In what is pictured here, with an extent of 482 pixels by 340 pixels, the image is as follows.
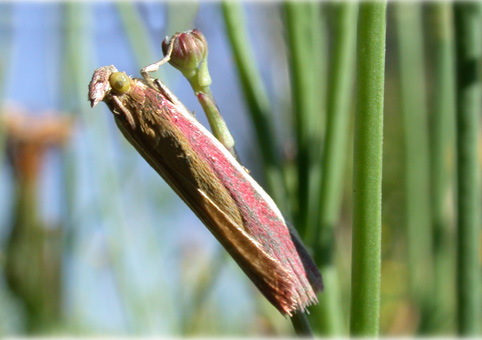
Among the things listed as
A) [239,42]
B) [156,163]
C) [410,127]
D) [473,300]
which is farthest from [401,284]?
[156,163]

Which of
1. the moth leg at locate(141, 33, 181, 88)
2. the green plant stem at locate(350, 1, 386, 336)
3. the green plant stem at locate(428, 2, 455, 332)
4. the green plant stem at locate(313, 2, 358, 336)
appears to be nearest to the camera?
the green plant stem at locate(350, 1, 386, 336)

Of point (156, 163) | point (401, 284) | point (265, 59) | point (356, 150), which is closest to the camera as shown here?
point (356, 150)

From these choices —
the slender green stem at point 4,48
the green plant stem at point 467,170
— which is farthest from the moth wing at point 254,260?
the slender green stem at point 4,48

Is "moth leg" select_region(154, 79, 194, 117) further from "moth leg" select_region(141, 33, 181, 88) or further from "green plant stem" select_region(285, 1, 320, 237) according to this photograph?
"green plant stem" select_region(285, 1, 320, 237)

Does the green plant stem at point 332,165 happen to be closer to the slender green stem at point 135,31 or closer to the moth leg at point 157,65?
the moth leg at point 157,65

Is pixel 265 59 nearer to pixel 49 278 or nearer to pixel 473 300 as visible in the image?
pixel 49 278

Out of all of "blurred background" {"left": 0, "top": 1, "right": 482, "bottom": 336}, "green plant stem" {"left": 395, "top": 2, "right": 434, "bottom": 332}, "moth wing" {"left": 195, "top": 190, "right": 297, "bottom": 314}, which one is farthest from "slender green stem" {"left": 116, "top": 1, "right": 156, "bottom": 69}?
"moth wing" {"left": 195, "top": 190, "right": 297, "bottom": 314}
